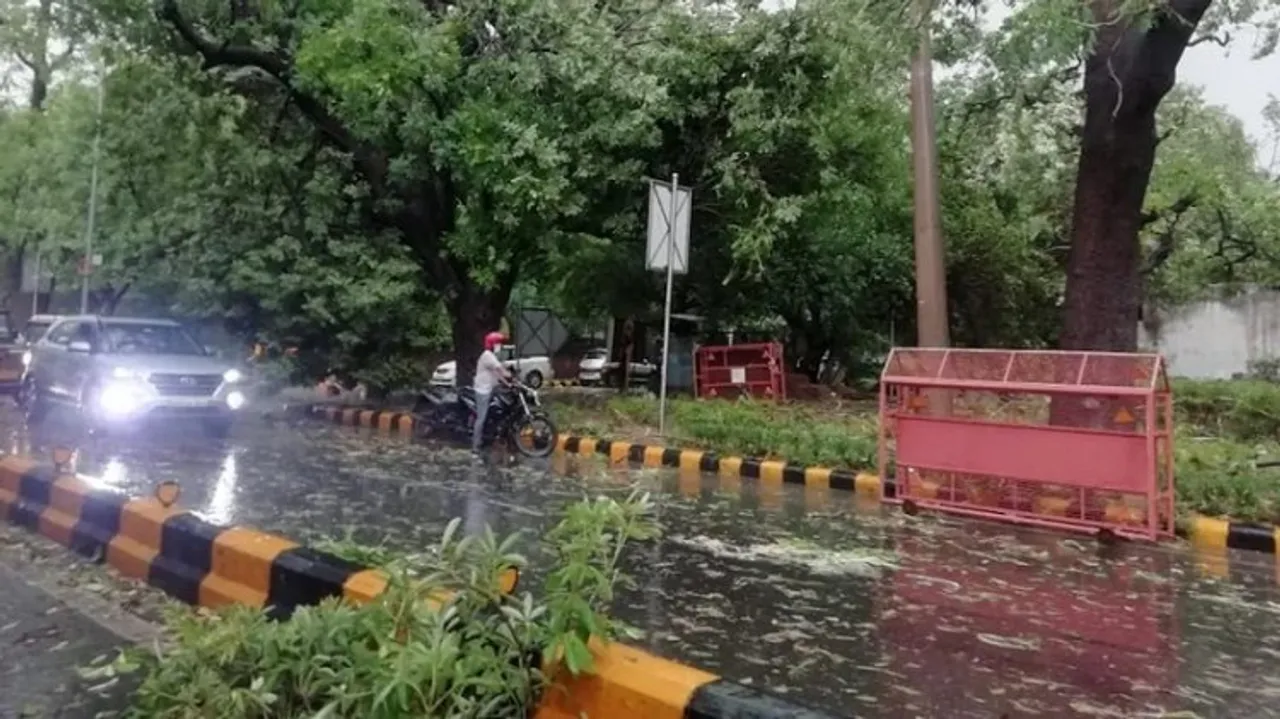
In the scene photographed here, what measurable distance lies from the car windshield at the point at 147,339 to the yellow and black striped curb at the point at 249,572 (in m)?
6.16

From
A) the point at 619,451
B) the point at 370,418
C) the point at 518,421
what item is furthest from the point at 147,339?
the point at 619,451

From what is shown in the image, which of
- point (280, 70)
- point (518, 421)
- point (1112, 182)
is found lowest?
point (518, 421)

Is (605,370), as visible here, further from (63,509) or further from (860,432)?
(63,509)

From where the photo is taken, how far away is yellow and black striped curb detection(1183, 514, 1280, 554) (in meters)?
7.80

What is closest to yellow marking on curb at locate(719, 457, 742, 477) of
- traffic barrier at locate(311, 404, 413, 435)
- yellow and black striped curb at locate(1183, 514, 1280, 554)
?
yellow and black striped curb at locate(1183, 514, 1280, 554)

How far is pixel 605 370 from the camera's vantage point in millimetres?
24578

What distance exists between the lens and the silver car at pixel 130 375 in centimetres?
1205

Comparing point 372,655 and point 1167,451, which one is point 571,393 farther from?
point 372,655

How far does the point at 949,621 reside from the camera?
524 centimetres

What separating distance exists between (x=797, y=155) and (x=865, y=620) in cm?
1078

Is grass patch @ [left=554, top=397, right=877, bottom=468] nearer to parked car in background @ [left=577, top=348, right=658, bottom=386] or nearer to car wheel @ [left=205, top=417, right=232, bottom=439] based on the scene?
car wheel @ [left=205, top=417, right=232, bottom=439]

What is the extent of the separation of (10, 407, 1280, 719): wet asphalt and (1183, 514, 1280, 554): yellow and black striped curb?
0.75 ft

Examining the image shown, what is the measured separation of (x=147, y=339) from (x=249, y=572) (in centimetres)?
1013

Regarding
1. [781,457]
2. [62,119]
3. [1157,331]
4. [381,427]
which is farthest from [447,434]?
[1157,331]
